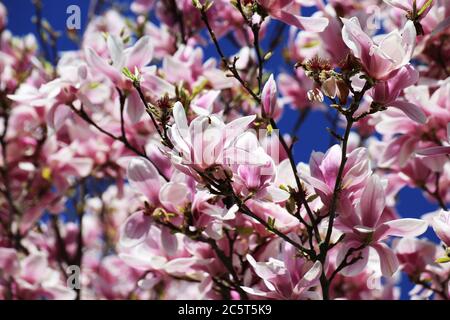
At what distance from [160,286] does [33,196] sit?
2.34 feet

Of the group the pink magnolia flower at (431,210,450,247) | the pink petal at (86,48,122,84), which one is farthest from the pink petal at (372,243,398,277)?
the pink petal at (86,48,122,84)

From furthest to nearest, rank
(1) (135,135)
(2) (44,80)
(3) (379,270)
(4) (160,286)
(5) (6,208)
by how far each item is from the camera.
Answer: (5) (6,208) → (4) (160,286) → (2) (44,80) → (1) (135,135) → (3) (379,270)

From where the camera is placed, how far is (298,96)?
10.9ft

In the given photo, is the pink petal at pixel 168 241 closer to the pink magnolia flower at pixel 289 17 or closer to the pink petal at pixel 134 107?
the pink petal at pixel 134 107

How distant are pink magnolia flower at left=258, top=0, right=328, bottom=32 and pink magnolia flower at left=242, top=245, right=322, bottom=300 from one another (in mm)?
644

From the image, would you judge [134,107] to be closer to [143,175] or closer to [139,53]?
[139,53]

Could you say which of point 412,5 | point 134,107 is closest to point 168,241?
point 134,107

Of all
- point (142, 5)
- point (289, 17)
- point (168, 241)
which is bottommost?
point (168, 241)

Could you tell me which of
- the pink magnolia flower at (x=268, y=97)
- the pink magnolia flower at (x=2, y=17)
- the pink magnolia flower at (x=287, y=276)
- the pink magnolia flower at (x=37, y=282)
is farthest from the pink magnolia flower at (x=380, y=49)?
the pink magnolia flower at (x=2, y=17)

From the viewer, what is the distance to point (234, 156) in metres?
1.41

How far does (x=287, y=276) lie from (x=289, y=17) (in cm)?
76
